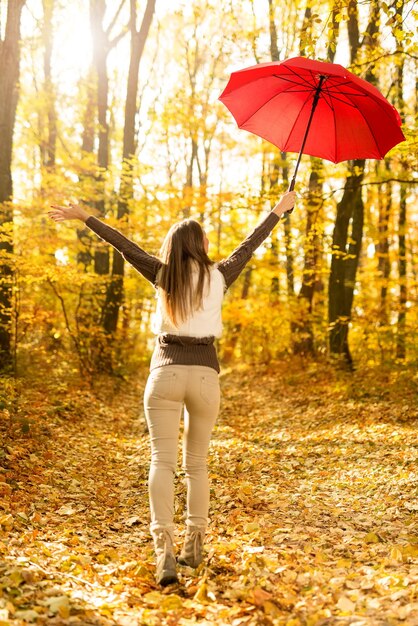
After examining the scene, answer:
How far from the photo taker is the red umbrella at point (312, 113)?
5.04m

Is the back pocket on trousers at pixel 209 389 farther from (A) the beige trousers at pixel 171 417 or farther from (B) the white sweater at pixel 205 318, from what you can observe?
(B) the white sweater at pixel 205 318

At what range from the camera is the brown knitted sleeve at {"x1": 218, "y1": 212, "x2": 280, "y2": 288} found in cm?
398

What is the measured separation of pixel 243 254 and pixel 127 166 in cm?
964

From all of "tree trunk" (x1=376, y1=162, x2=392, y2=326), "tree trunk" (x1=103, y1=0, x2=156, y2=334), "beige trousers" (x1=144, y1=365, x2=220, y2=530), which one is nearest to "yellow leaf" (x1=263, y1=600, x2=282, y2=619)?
"beige trousers" (x1=144, y1=365, x2=220, y2=530)

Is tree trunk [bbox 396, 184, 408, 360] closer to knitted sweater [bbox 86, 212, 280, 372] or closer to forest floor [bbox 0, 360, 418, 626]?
forest floor [bbox 0, 360, 418, 626]

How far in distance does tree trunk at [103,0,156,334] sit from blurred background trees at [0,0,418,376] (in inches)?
1.3

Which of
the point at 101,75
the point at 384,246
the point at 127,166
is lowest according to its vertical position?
the point at 384,246

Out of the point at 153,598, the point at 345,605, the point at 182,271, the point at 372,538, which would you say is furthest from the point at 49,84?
the point at 345,605

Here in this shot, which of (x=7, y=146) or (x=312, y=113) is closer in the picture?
(x=312, y=113)

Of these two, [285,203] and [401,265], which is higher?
[401,265]

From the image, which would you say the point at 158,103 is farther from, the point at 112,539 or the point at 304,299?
the point at 112,539

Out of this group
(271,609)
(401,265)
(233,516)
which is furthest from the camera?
(401,265)

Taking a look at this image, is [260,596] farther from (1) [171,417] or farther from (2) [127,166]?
(2) [127,166]

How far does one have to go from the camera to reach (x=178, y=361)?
148 inches
